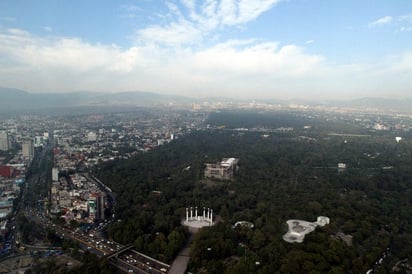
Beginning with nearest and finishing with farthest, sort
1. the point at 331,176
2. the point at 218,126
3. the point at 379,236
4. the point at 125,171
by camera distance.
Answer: the point at 379,236, the point at 331,176, the point at 125,171, the point at 218,126

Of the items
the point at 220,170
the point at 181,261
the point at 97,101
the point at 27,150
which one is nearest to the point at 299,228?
the point at 181,261

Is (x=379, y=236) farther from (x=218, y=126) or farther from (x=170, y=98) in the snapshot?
(x=170, y=98)

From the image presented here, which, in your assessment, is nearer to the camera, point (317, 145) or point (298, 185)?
point (298, 185)

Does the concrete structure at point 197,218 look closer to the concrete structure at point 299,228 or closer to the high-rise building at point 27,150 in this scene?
the concrete structure at point 299,228

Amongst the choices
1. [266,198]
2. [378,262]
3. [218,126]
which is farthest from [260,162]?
[218,126]

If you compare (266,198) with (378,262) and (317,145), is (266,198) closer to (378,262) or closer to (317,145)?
(378,262)

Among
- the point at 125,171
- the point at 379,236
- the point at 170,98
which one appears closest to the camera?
the point at 379,236
